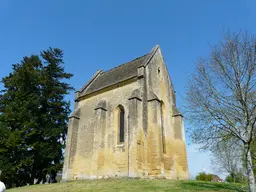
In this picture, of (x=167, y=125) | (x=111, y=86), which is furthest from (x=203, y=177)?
(x=111, y=86)

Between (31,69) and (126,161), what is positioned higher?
(31,69)

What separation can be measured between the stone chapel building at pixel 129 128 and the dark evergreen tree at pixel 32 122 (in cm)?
444

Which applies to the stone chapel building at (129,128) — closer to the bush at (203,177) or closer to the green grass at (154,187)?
the green grass at (154,187)

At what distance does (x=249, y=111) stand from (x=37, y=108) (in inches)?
883

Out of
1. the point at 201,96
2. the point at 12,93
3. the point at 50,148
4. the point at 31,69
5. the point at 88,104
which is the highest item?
the point at 31,69

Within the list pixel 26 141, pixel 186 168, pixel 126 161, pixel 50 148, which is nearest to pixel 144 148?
pixel 126 161

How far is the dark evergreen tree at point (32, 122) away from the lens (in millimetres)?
22719

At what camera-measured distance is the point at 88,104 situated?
23422 millimetres

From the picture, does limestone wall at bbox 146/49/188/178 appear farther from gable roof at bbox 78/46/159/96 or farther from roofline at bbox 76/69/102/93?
roofline at bbox 76/69/102/93

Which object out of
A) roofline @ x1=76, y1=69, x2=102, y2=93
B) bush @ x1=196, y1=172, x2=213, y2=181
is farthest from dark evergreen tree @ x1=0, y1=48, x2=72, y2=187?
bush @ x1=196, y1=172, x2=213, y2=181

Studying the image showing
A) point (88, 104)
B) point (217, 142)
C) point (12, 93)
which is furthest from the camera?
point (12, 93)

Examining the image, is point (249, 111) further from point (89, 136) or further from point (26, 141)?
point (26, 141)

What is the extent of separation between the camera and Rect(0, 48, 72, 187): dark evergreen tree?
2272 cm

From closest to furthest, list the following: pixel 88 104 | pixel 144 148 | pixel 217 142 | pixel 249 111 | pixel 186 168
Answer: pixel 249 111 → pixel 217 142 → pixel 144 148 → pixel 186 168 → pixel 88 104
